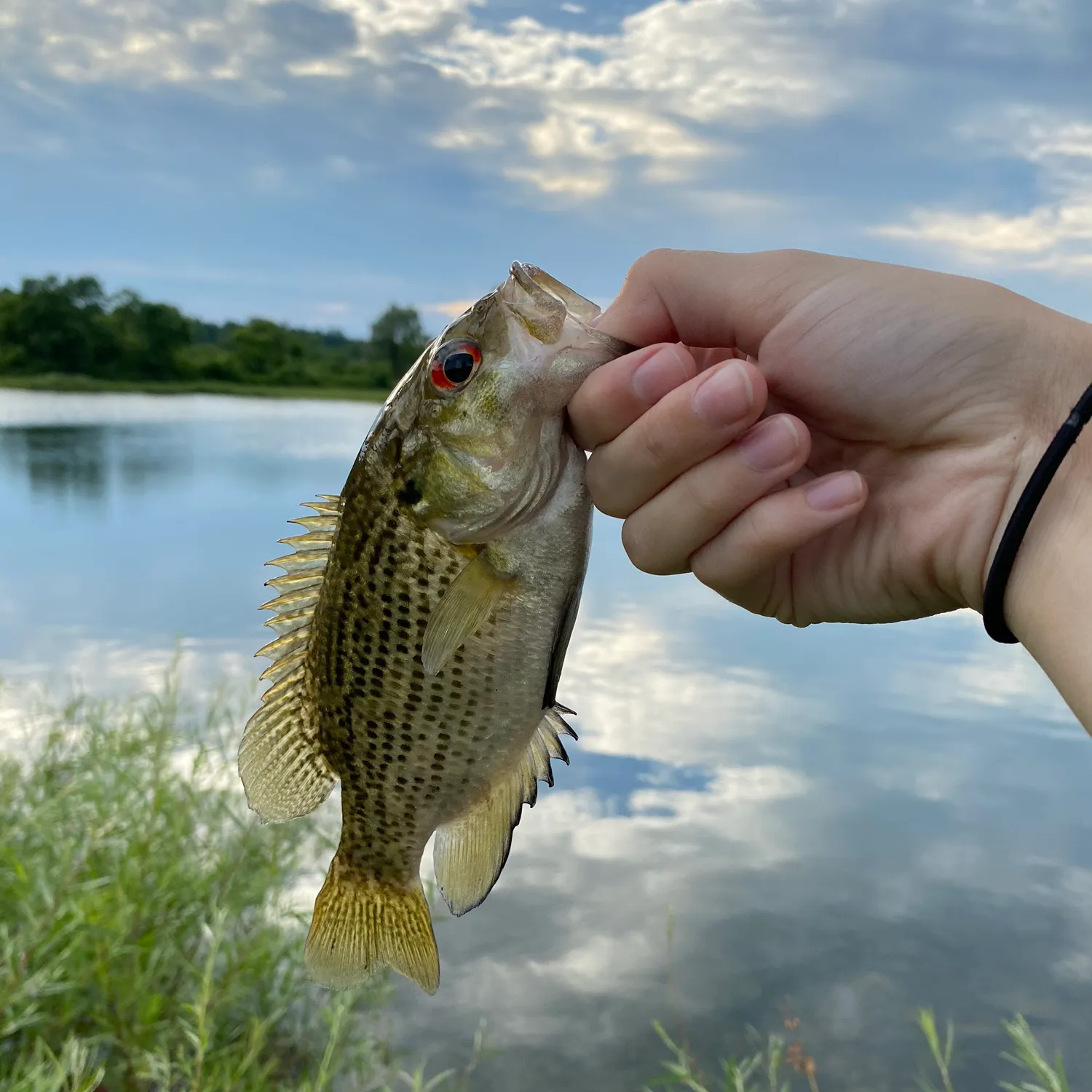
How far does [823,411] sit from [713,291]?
1.36ft

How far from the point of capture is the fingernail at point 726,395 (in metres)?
1.90

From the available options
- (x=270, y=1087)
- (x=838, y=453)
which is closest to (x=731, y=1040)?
(x=270, y=1087)

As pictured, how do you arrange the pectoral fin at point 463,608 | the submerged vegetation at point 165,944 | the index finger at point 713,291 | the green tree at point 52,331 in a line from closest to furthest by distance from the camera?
the pectoral fin at point 463,608
the index finger at point 713,291
the submerged vegetation at point 165,944
the green tree at point 52,331

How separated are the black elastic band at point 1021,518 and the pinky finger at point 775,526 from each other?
36 cm

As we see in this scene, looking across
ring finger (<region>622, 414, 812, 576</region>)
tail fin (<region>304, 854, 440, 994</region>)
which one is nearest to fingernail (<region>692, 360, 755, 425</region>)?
ring finger (<region>622, 414, 812, 576</region>)

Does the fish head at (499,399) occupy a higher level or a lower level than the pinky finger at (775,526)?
higher

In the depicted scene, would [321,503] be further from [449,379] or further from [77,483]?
[77,483]

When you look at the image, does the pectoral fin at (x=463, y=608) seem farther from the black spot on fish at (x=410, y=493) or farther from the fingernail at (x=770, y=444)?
the fingernail at (x=770, y=444)

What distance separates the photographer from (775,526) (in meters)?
2.04

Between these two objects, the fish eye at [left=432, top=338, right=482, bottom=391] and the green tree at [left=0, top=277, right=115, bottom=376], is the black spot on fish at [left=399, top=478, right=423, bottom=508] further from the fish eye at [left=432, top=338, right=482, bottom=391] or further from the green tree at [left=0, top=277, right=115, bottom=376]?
the green tree at [left=0, top=277, right=115, bottom=376]

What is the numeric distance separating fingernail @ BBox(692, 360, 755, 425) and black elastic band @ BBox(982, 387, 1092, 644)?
66cm

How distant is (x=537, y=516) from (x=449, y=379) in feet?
1.16


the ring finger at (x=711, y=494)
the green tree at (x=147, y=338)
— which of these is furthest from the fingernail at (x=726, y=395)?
the green tree at (x=147, y=338)

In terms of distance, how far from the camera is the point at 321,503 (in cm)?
231
